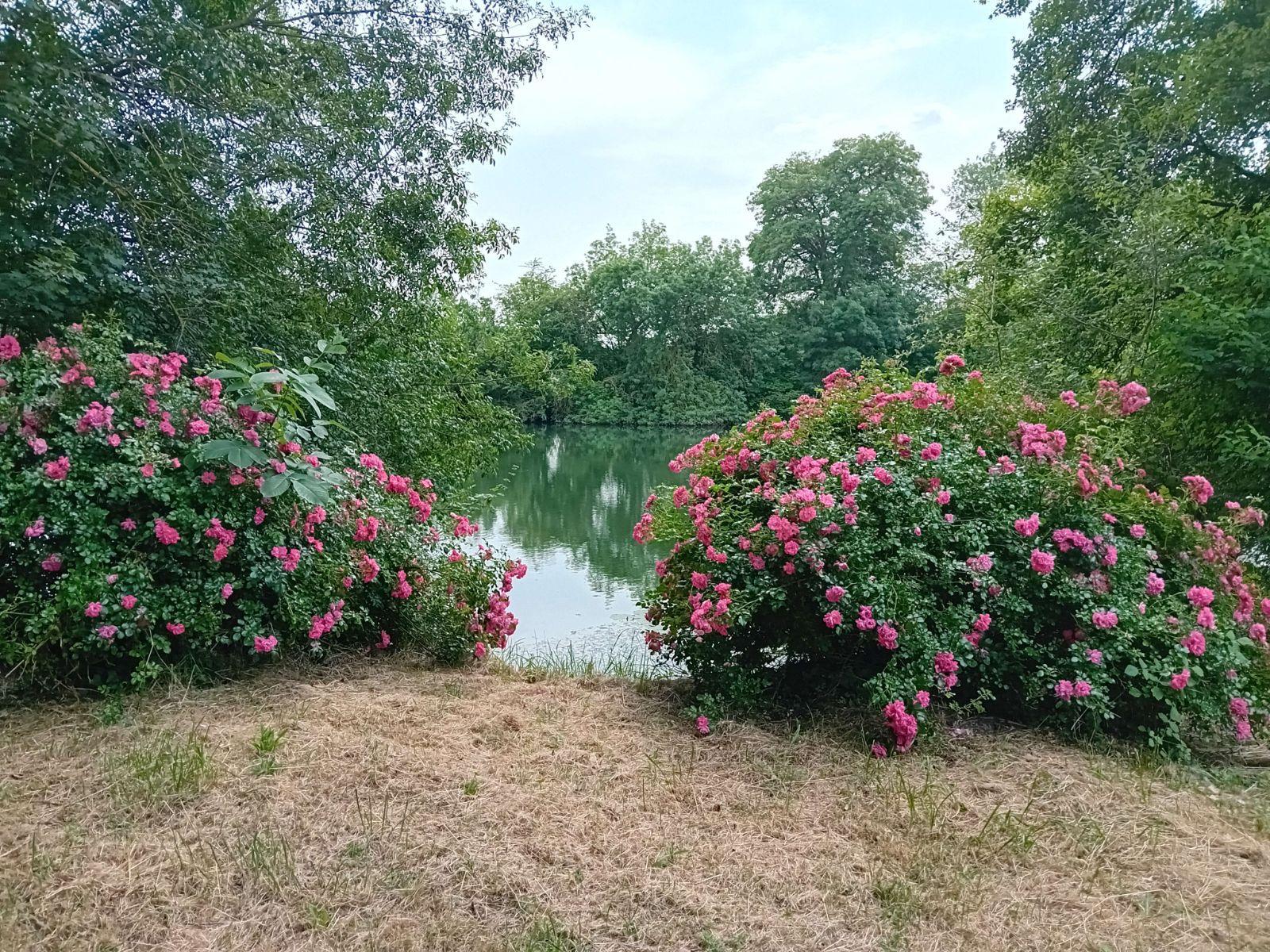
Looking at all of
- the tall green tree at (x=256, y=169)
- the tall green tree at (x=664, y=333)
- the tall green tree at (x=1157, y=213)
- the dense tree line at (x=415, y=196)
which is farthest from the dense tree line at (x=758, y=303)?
the tall green tree at (x=256, y=169)

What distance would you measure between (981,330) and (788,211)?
22.1 meters

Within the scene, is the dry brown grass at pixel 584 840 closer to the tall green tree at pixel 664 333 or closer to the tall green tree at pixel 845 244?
the tall green tree at pixel 664 333

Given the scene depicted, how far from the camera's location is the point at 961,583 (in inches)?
113

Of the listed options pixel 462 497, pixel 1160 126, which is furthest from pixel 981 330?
pixel 462 497

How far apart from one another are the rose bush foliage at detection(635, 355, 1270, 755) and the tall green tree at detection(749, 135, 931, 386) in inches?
988

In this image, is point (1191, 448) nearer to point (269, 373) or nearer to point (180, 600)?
point (269, 373)

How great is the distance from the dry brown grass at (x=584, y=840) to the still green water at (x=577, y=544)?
2.26 metres

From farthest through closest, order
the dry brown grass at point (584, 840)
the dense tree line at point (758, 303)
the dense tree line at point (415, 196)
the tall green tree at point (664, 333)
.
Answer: the tall green tree at point (664, 333) < the dense tree line at point (758, 303) < the dense tree line at point (415, 196) < the dry brown grass at point (584, 840)

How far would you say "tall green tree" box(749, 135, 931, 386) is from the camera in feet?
91.5

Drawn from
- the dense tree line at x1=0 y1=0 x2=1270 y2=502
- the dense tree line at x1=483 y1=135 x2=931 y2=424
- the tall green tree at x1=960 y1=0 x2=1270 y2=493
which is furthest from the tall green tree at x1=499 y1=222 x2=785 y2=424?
the tall green tree at x1=960 y1=0 x2=1270 y2=493

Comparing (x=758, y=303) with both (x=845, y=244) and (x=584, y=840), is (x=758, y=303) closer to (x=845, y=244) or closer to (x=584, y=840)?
(x=845, y=244)

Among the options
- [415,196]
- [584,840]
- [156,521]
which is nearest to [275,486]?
[156,521]

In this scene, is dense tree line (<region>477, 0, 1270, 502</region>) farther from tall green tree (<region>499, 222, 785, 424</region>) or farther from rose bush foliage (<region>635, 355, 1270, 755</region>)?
tall green tree (<region>499, 222, 785, 424</region>)

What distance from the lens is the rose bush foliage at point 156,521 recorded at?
2.71 meters
